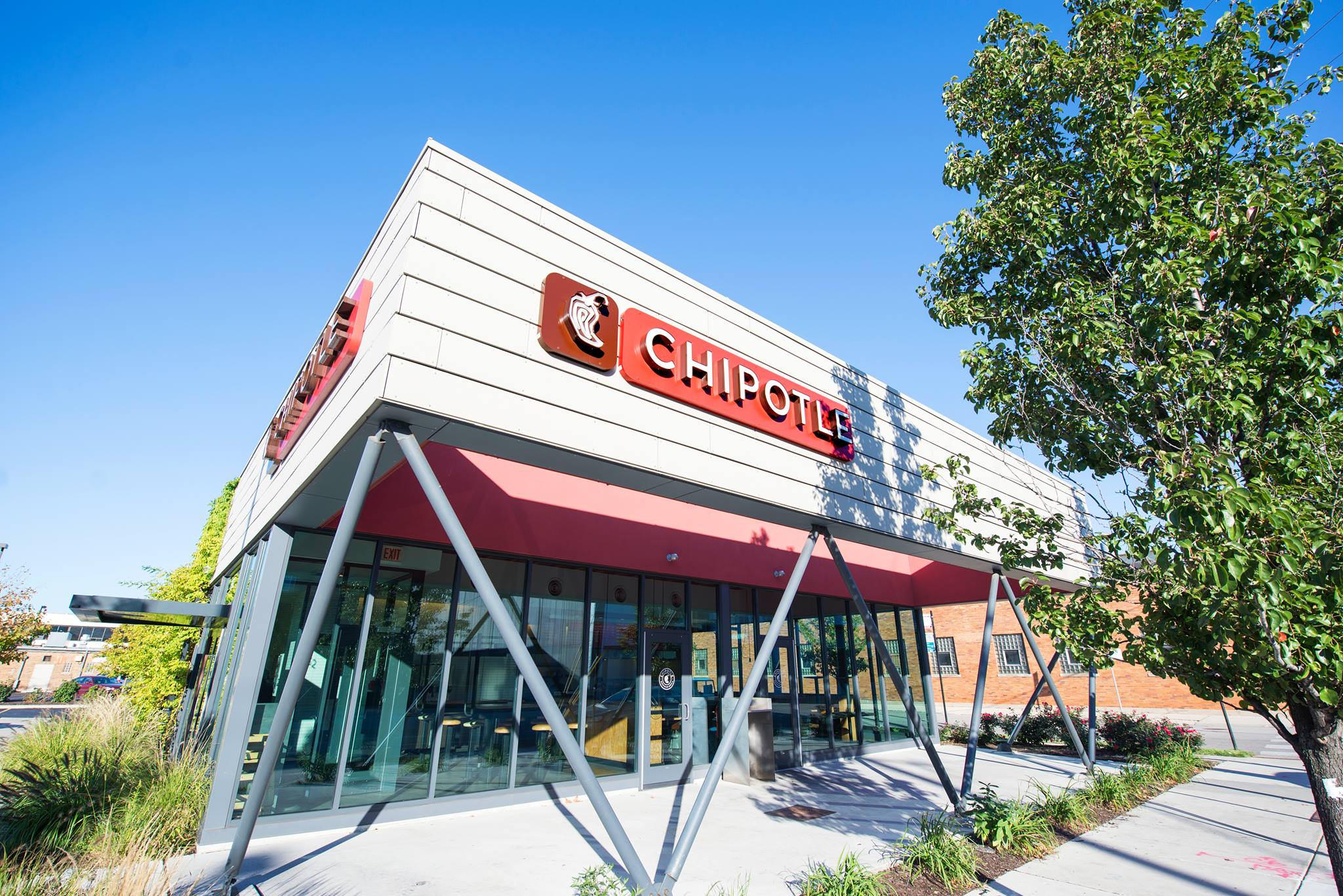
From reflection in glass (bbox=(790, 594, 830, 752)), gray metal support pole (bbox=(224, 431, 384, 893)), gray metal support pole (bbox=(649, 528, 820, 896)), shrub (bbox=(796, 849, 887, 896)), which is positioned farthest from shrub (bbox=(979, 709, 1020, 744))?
gray metal support pole (bbox=(224, 431, 384, 893))

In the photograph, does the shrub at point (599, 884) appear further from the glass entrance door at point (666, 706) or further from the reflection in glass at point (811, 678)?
the reflection in glass at point (811, 678)

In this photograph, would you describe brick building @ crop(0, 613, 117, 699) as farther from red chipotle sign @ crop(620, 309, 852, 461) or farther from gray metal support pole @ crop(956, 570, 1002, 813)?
gray metal support pole @ crop(956, 570, 1002, 813)

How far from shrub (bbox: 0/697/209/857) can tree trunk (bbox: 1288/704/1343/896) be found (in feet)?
26.6

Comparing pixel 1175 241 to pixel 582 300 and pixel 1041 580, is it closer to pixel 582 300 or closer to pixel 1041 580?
pixel 1041 580

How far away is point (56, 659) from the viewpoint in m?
58.2

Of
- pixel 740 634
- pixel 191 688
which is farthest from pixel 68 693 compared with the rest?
pixel 740 634

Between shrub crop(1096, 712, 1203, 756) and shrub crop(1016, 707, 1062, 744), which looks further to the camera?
shrub crop(1016, 707, 1062, 744)

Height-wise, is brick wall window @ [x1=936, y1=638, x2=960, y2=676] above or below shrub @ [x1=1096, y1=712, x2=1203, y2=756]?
above

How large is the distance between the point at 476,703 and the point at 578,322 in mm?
5564

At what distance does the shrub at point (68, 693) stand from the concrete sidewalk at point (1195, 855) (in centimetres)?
4743

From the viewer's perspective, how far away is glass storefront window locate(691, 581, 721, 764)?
10.6 metres

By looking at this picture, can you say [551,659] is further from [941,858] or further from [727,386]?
[941,858]

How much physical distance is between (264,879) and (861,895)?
5.03 m

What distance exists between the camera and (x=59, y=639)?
226 ft
